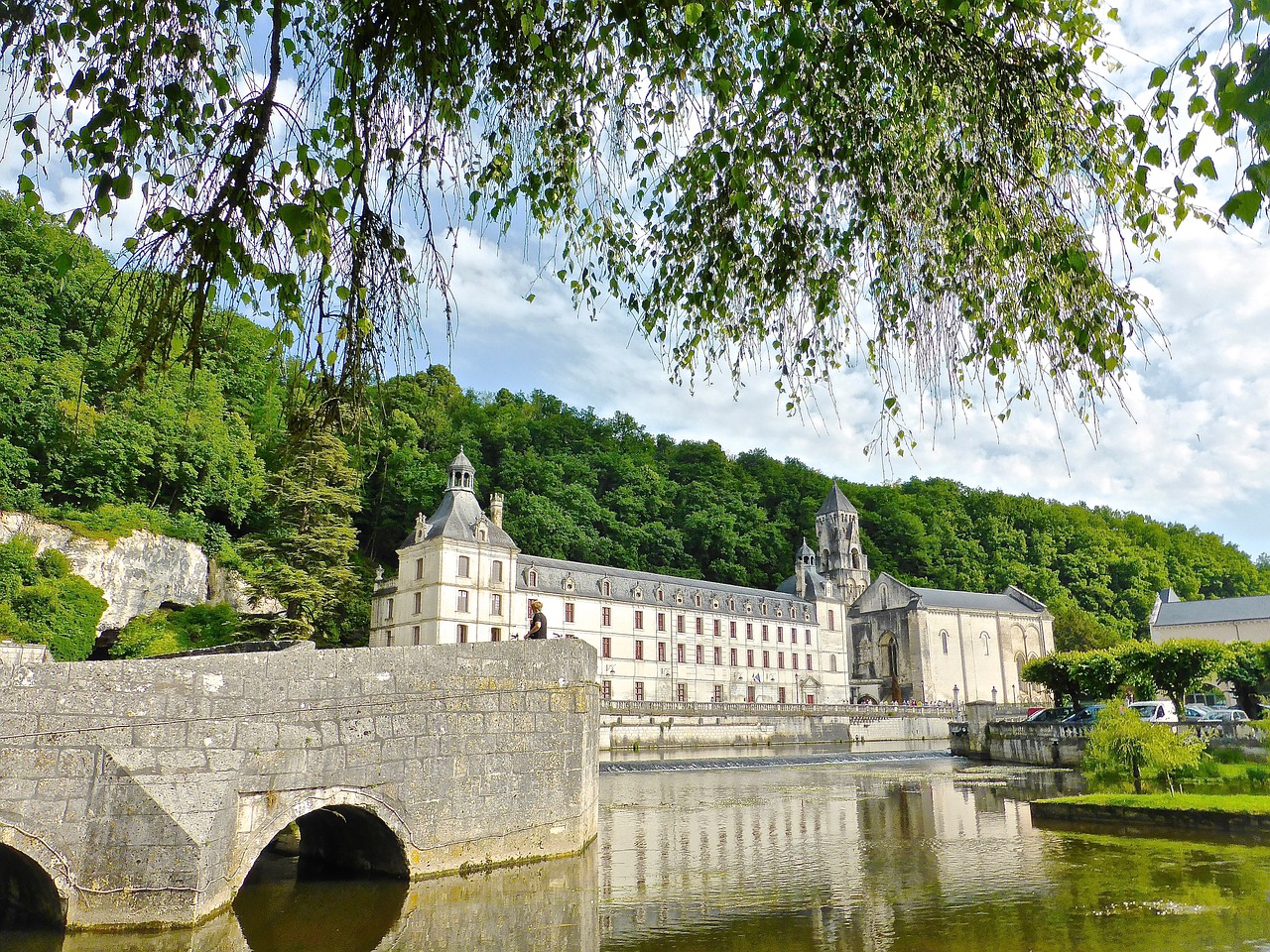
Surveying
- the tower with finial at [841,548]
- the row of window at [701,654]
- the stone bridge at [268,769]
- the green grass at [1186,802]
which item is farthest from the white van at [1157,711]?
the tower with finial at [841,548]

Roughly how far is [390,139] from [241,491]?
1575 inches

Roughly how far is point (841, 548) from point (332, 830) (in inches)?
2596

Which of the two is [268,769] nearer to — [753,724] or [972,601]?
[753,724]

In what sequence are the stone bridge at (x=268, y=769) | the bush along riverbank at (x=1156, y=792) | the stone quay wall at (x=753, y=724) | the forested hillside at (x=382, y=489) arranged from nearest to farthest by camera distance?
the stone bridge at (x=268, y=769) < the bush along riverbank at (x=1156, y=792) < the forested hillside at (x=382, y=489) < the stone quay wall at (x=753, y=724)

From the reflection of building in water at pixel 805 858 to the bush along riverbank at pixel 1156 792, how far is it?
129 centimetres

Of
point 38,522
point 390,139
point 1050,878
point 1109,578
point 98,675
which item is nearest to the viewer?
point 390,139

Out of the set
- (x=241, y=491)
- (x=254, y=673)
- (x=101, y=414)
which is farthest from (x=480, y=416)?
(x=254, y=673)

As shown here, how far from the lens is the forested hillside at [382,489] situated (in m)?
23.0

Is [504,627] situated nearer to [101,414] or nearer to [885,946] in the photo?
[101,414]

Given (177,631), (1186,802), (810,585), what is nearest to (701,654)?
(810,585)

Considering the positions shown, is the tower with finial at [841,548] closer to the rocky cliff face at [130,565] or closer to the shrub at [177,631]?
the rocky cliff face at [130,565]

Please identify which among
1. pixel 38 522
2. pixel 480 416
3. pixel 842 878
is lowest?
pixel 842 878

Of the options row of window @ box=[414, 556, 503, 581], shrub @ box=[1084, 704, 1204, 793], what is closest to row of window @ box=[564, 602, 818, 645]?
row of window @ box=[414, 556, 503, 581]

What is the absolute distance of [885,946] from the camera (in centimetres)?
705
